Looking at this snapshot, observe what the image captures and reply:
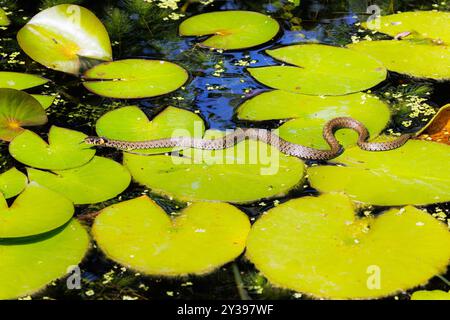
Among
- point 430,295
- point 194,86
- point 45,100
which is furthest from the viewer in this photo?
point 194,86

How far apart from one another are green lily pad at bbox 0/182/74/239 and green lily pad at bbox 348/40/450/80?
3941 mm

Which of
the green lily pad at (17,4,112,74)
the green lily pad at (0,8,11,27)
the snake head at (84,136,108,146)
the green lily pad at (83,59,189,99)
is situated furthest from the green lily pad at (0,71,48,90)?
the green lily pad at (0,8,11,27)

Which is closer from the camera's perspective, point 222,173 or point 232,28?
point 222,173

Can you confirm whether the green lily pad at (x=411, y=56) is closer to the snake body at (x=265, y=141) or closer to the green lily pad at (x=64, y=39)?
the snake body at (x=265, y=141)

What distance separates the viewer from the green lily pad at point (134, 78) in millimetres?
6762

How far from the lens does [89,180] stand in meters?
5.43

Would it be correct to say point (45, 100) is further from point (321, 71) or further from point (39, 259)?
point (321, 71)

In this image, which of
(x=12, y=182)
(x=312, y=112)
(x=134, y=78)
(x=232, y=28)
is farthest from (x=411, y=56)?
(x=12, y=182)

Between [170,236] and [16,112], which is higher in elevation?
[16,112]

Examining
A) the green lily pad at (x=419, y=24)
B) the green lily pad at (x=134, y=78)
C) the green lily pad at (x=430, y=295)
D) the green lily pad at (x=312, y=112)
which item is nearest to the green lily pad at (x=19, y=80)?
the green lily pad at (x=134, y=78)

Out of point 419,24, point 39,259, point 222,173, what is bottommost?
point 39,259

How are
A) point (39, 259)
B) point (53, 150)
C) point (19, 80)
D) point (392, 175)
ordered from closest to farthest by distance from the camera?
point (39, 259), point (392, 175), point (53, 150), point (19, 80)

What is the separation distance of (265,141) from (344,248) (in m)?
1.63
